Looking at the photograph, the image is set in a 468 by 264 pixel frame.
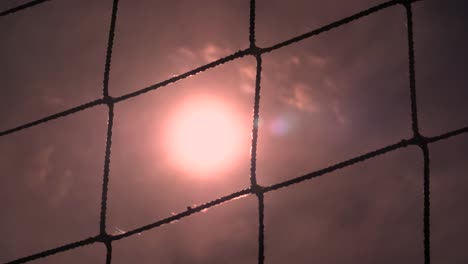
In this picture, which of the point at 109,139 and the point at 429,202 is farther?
the point at 109,139

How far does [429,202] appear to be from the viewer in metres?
1.89

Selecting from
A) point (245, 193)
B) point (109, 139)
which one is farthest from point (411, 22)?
point (109, 139)

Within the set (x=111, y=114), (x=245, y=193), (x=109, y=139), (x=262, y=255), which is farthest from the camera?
(x=111, y=114)

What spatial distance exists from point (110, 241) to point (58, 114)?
0.47 m

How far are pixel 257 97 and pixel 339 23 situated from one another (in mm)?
371

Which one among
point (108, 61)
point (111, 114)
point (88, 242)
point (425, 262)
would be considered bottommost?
point (425, 262)

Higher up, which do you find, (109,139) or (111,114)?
(111,114)

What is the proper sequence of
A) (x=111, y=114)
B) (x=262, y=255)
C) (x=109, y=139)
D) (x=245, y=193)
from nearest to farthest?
(x=262, y=255) < (x=245, y=193) < (x=109, y=139) < (x=111, y=114)

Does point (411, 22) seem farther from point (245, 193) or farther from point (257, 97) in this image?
point (245, 193)

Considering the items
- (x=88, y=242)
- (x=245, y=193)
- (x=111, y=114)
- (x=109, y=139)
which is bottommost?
(x=88, y=242)

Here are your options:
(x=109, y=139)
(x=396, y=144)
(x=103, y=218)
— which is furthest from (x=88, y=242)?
(x=396, y=144)

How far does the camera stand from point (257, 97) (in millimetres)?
2285

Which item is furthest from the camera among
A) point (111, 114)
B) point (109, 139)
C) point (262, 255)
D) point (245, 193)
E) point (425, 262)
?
point (111, 114)

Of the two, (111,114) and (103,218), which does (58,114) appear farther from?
(103,218)
